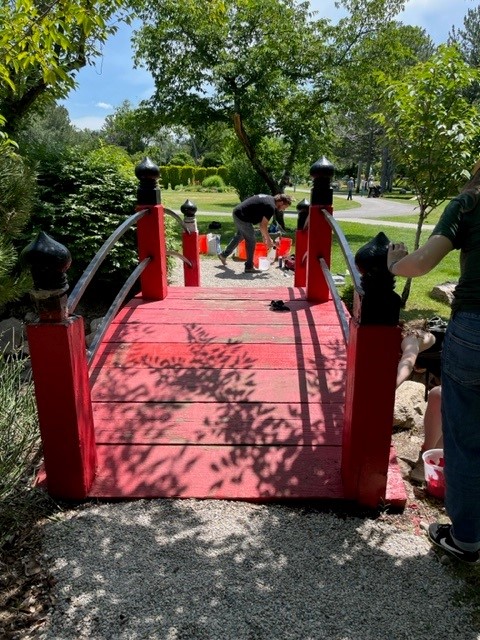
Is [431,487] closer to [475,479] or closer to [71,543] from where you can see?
[475,479]

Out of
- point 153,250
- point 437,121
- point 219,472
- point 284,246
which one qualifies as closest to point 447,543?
point 219,472

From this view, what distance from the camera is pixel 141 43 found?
15.0 metres

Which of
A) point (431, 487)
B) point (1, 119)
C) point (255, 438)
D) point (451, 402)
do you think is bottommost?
point (431, 487)

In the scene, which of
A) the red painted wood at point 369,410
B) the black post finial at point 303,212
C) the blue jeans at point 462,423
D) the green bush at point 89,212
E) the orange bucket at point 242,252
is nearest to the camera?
the blue jeans at point 462,423

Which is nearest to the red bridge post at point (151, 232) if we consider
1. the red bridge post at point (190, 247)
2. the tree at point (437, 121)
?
the red bridge post at point (190, 247)

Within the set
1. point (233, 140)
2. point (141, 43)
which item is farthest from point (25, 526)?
point (233, 140)

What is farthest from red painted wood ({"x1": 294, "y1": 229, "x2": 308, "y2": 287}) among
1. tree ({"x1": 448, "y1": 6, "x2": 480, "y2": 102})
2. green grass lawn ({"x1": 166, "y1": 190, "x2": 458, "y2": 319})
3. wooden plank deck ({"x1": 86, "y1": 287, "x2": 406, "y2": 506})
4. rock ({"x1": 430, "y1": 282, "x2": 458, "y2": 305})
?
tree ({"x1": 448, "y1": 6, "x2": 480, "y2": 102})

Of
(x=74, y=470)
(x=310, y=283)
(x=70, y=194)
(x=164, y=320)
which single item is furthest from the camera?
(x=70, y=194)

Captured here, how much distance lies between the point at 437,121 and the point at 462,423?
5.87 m

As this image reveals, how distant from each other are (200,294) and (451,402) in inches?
123

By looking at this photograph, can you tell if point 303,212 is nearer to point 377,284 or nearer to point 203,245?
point 377,284

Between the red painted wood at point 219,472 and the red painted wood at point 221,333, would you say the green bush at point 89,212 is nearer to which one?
the red painted wood at point 221,333

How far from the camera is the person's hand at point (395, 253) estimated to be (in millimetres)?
A: 2016

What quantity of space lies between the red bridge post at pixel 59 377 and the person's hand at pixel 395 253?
130 cm
